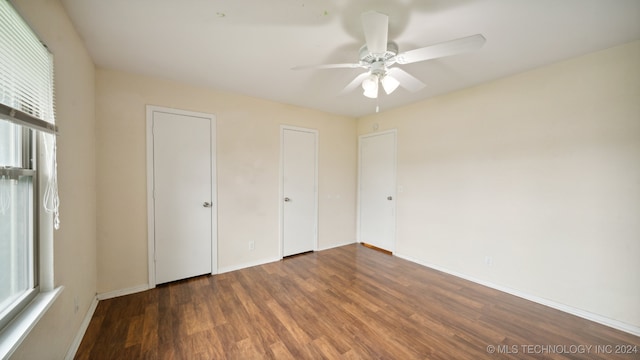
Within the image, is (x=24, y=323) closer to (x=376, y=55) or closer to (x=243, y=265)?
(x=243, y=265)

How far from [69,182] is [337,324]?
2333 millimetres

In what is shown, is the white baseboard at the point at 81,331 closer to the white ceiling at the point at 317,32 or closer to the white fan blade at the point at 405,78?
the white ceiling at the point at 317,32

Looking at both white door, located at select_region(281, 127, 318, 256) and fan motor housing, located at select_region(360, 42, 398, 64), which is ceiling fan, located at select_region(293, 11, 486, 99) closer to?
fan motor housing, located at select_region(360, 42, 398, 64)

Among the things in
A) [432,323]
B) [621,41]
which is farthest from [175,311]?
[621,41]

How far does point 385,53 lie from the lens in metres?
1.65

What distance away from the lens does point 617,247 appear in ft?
6.43

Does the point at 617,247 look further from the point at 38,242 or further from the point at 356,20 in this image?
the point at 38,242

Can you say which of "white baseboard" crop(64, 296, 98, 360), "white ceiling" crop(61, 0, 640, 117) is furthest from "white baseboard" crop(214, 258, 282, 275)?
"white ceiling" crop(61, 0, 640, 117)

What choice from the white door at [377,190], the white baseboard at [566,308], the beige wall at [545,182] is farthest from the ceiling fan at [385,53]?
the white baseboard at [566,308]

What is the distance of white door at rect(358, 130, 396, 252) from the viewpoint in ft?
12.4

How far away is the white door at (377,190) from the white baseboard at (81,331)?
3624 mm

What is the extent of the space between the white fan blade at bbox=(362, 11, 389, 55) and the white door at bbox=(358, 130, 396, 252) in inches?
92.7

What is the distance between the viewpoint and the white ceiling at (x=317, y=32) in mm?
1488

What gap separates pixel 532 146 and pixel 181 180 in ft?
12.8
